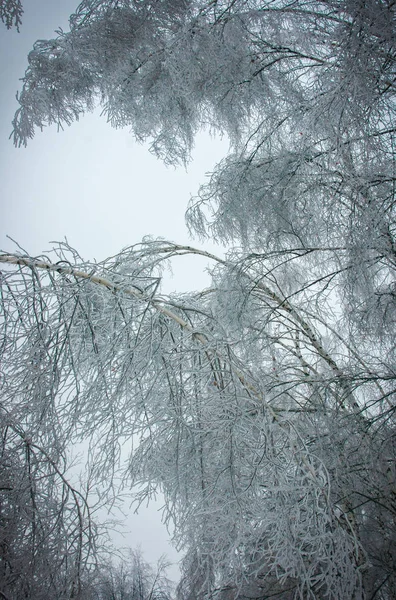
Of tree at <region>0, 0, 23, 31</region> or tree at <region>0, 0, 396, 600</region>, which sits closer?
tree at <region>0, 0, 396, 600</region>

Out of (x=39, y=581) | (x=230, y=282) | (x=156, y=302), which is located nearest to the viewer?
(x=39, y=581)

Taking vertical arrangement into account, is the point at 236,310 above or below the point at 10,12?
below

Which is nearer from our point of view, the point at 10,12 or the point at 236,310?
the point at 10,12

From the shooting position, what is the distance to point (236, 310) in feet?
9.27

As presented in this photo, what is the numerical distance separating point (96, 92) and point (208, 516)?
139 inches

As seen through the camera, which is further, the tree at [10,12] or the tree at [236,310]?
the tree at [10,12]

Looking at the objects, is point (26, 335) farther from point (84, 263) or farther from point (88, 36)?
point (88, 36)

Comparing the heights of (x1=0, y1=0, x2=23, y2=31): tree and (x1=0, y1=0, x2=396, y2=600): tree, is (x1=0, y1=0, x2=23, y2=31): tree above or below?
above

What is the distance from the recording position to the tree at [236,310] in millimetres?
1357

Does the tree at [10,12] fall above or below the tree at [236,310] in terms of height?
above

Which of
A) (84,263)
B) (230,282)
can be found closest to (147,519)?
(230,282)

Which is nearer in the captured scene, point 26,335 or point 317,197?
point 26,335

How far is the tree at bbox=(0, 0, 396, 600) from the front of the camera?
1.36 m

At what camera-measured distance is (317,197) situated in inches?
98.9
